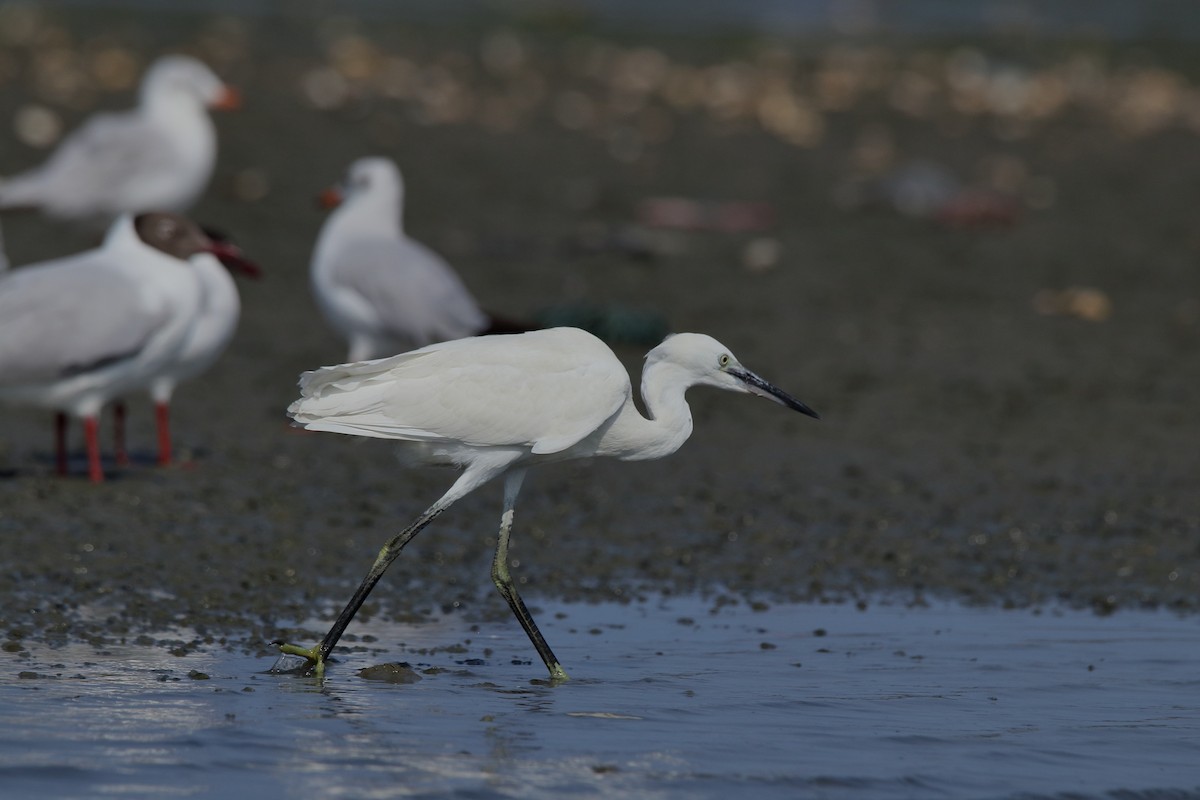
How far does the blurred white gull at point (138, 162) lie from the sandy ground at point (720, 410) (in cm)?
70

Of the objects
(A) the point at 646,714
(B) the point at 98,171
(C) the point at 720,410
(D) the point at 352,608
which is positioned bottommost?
(A) the point at 646,714

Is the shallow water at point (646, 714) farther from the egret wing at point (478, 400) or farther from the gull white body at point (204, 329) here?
the gull white body at point (204, 329)

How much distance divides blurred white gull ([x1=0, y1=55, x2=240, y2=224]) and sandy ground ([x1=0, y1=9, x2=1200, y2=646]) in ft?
2.31

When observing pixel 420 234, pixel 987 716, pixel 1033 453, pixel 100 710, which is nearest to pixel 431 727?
pixel 100 710

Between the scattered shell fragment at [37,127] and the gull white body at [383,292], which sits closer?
the gull white body at [383,292]

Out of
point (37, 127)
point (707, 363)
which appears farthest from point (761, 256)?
point (707, 363)

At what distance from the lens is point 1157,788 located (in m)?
5.07

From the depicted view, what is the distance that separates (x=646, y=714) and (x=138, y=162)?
8.15 metres

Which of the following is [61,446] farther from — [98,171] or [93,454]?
[98,171]

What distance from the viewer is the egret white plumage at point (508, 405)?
6125mm

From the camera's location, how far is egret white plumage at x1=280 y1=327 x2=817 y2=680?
6125 mm

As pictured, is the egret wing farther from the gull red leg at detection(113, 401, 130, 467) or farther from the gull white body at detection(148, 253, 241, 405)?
the gull red leg at detection(113, 401, 130, 467)

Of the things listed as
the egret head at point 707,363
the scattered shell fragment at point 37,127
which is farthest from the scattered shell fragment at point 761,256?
the egret head at point 707,363

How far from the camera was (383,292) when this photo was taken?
10.3 metres
